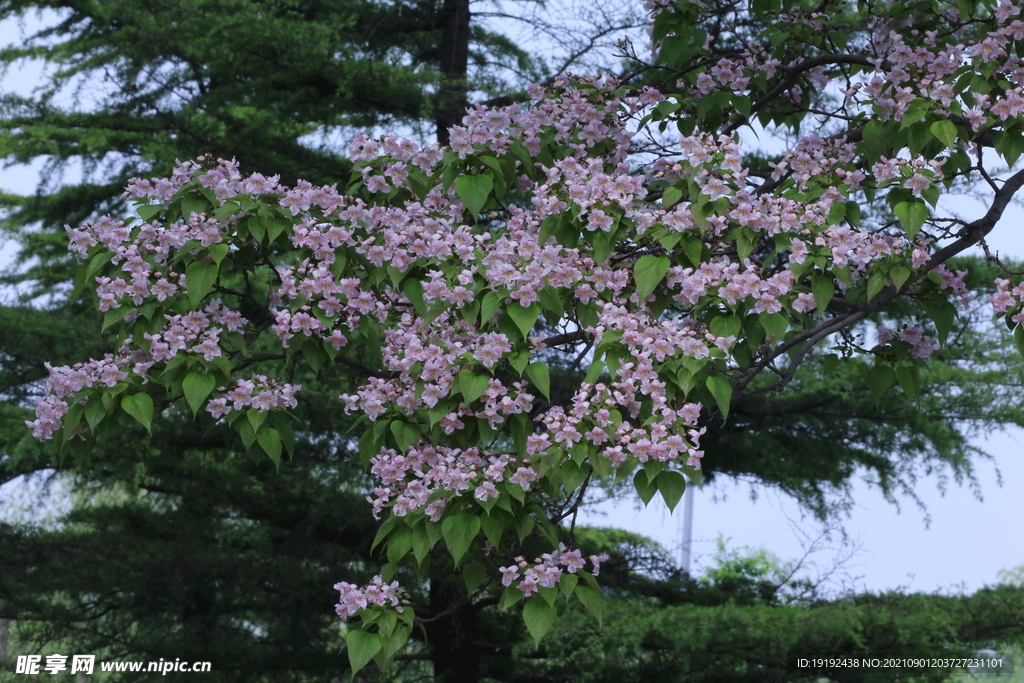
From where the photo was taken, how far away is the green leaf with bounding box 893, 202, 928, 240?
2917 mm

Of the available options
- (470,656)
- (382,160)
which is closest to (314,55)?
(382,160)

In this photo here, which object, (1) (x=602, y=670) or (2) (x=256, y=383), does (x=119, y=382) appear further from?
(1) (x=602, y=670)

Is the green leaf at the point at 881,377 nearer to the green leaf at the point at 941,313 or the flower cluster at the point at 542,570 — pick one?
the green leaf at the point at 941,313

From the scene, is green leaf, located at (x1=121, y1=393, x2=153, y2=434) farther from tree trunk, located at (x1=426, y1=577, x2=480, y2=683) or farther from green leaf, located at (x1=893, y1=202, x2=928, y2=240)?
tree trunk, located at (x1=426, y1=577, x2=480, y2=683)

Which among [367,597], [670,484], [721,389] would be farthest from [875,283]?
[367,597]

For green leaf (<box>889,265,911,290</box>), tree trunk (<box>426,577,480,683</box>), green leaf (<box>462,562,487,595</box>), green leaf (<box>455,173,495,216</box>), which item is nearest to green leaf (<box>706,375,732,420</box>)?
green leaf (<box>889,265,911,290</box>)

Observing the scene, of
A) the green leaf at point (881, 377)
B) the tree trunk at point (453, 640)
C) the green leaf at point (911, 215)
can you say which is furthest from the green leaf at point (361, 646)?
the tree trunk at point (453, 640)

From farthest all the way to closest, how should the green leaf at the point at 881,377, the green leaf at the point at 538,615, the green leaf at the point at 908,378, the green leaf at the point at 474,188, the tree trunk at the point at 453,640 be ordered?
the tree trunk at the point at 453,640 < the green leaf at the point at 881,377 < the green leaf at the point at 908,378 < the green leaf at the point at 474,188 < the green leaf at the point at 538,615

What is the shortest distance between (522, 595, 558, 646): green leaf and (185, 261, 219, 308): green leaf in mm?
1407

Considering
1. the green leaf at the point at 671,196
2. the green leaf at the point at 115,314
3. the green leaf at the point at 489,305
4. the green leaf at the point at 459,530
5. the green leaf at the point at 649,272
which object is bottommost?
the green leaf at the point at 459,530

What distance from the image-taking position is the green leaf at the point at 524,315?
2679mm

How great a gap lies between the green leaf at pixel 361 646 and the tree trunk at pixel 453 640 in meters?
2.62

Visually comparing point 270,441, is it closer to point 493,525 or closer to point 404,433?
point 404,433

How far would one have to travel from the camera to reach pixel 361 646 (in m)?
2.72
